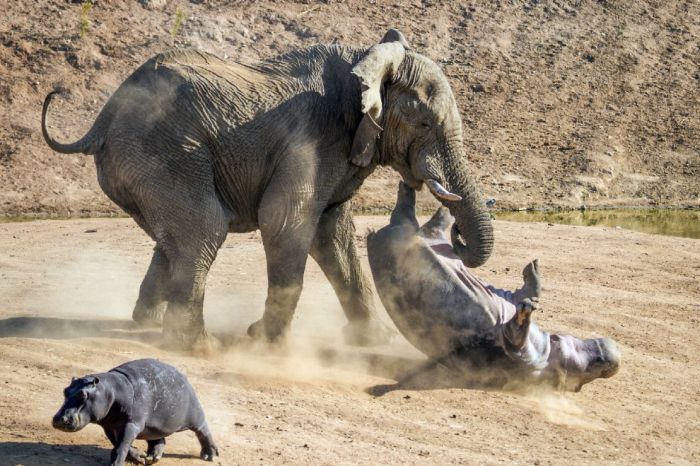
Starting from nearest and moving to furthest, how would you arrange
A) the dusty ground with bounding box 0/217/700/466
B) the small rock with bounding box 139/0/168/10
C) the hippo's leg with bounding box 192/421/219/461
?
the hippo's leg with bounding box 192/421/219/461
the dusty ground with bounding box 0/217/700/466
the small rock with bounding box 139/0/168/10

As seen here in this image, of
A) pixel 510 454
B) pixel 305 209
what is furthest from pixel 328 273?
pixel 510 454

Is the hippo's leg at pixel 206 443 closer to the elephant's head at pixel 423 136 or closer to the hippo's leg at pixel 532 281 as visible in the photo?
the hippo's leg at pixel 532 281

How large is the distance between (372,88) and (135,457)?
4.04m

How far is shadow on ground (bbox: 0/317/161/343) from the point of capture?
9633 mm

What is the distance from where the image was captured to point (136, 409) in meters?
6.40

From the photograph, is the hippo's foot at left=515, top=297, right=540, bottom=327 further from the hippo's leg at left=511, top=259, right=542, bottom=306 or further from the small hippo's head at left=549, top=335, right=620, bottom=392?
the small hippo's head at left=549, top=335, right=620, bottom=392

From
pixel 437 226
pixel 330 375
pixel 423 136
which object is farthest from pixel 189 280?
pixel 423 136

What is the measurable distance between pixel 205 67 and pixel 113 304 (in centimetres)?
256

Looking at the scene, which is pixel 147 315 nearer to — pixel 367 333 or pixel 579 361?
pixel 367 333

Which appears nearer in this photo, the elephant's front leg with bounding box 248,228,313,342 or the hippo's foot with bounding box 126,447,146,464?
the hippo's foot with bounding box 126,447,146,464

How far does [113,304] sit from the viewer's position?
11.2 metres

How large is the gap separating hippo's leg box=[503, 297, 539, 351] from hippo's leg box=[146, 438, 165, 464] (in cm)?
287

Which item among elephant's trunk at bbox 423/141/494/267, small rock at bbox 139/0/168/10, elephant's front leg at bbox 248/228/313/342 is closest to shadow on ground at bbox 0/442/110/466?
elephant's front leg at bbox 248/228/313/342

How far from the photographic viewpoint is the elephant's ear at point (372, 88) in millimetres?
9625
